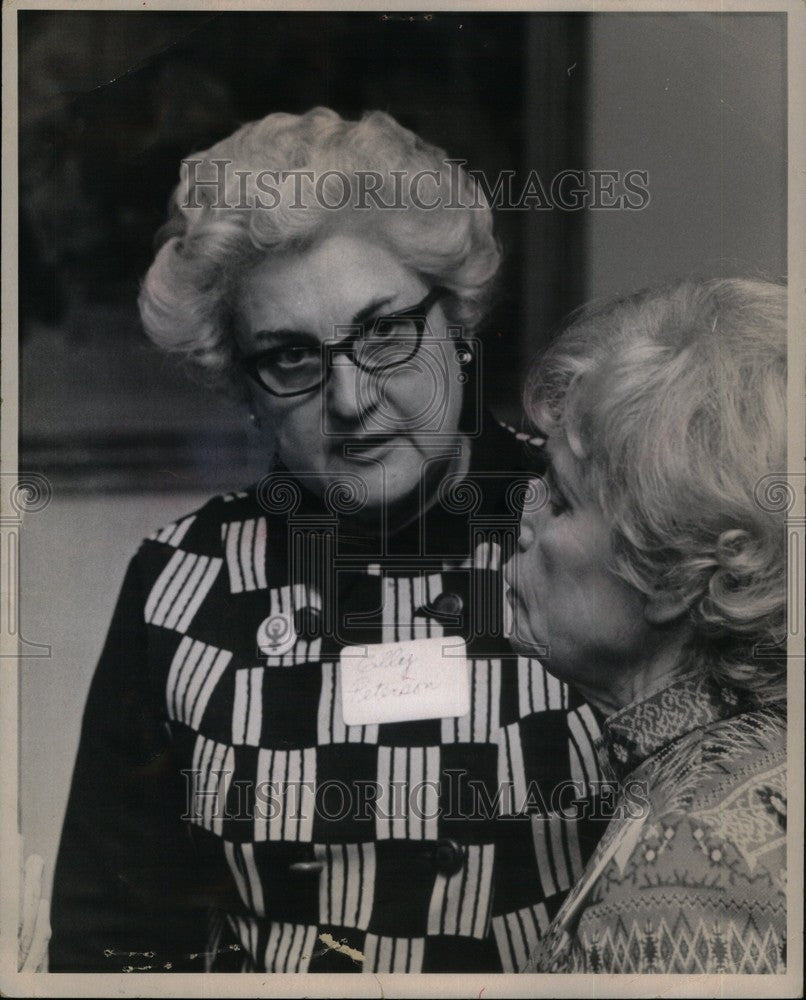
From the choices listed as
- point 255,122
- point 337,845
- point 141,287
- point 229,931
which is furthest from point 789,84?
point 229,931

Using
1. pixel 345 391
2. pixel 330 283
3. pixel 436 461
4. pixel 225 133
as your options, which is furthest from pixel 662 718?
pixel 225 133

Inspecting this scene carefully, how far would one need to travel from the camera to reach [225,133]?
48.4 inches

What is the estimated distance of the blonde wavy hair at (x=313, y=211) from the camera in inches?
48.0

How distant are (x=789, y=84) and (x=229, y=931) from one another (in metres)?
1.29

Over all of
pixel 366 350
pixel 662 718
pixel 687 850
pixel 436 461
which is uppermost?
pixel 366 350

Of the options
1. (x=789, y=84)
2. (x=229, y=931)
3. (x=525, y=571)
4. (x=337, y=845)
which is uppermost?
(x=789, y=84)

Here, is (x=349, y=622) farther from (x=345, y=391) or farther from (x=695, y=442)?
(x=695, y=442)

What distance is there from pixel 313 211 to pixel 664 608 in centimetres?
66

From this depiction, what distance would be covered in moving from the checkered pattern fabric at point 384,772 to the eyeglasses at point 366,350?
167 millimetres

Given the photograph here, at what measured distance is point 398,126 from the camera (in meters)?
1.23

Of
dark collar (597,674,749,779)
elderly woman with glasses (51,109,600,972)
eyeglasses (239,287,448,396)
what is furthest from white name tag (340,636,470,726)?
eyeglasses (239,287,448,396)

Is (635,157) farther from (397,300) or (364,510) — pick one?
(364,510)

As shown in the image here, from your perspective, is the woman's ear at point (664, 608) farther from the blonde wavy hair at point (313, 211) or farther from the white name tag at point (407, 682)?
the blonde wavy hair at point (313, 211)

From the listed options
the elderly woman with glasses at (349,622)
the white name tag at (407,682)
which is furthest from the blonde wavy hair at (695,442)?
the white name tag at (407,682)
